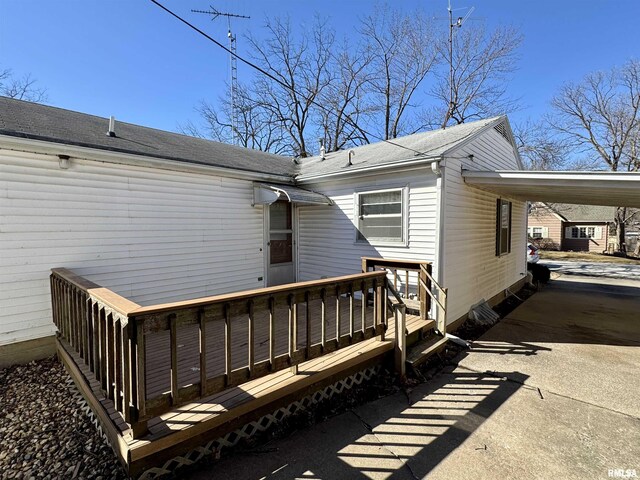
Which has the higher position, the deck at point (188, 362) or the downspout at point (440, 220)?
the downspout at point (440, 220)

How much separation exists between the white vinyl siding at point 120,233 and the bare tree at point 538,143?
2259 centimetres

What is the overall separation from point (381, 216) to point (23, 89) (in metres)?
22.5

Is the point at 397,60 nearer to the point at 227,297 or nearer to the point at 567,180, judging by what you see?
the point at 567,180

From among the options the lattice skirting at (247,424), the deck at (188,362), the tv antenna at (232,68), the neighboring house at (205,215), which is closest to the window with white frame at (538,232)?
the neighboring house at (205,215)

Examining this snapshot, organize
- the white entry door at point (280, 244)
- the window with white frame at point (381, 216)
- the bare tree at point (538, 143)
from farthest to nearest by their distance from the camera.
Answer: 1. the bare tree at point (538, 143)
2. the white entry door at point (280, 244)
3. the window with white frame at point (381, 216)

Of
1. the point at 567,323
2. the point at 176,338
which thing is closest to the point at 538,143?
the point at 567,323

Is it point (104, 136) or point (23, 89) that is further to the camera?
point (23, 89)

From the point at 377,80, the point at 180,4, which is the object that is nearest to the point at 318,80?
the point at 377,80

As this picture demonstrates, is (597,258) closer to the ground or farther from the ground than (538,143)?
closer to the ground

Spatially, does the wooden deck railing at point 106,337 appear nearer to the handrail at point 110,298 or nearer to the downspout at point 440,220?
the handrail at point 110,298

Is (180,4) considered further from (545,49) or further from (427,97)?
(427,97)

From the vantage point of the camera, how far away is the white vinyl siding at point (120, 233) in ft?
13.3

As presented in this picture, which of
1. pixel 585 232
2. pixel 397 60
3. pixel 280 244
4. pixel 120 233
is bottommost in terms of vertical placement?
pixel 280 244

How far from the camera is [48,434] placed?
2764mm
